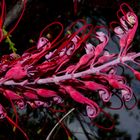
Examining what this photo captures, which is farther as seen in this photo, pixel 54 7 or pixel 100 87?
pixel 54 7

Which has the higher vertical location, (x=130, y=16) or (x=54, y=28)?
(x=130, y=16)

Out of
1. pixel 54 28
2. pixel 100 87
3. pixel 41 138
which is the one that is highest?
pixel 100 87

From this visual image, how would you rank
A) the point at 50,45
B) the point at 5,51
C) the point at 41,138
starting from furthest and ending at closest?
1. the point at 41,138
2. the point at 5,51
3. the point at 50,45

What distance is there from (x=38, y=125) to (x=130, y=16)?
82.7 inches

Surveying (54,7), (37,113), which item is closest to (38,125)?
(37,113)

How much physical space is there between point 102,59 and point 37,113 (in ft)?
6.68

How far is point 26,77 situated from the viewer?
1.37 meters

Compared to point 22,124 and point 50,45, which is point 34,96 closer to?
point 50,45

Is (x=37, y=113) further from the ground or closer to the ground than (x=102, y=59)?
closer to the ground

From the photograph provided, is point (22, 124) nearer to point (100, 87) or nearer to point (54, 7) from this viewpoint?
point (54, 7)

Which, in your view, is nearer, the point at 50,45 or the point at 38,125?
the point at 50,45

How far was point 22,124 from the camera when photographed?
10.9ft

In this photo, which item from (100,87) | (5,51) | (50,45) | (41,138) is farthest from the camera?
(41,138)

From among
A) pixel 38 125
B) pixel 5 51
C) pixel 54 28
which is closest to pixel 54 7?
pixel 54 28
